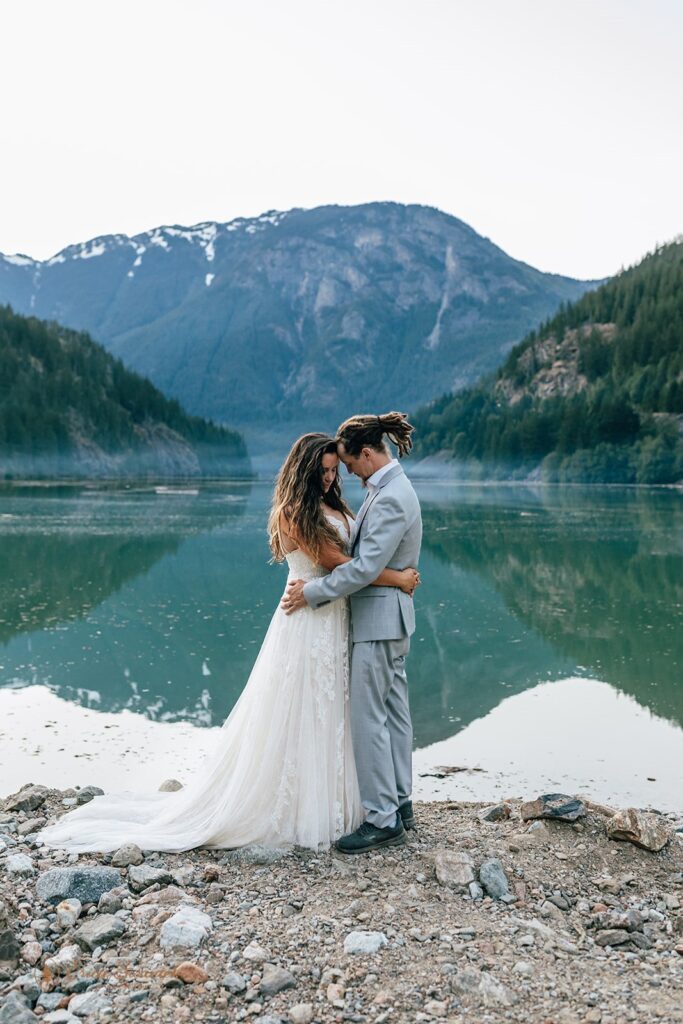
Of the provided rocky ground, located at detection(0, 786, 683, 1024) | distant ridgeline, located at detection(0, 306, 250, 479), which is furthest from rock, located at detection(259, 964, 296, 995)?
distant ridgeline, located at detection(0, 306, 250, 479)

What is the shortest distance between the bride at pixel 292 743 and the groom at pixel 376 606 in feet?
0.39

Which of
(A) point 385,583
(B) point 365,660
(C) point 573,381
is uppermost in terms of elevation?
(C) point 573,381

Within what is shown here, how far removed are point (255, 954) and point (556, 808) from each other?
265 cm

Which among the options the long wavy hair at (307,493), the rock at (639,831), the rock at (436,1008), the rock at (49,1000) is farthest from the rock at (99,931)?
the rock at (639,831)

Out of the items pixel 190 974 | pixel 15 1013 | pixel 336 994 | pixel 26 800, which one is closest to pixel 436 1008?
pixel 336 994

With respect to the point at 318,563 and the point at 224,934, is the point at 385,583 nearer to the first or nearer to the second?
the point at 318,563

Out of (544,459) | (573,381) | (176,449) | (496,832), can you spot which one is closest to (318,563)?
(496,832)

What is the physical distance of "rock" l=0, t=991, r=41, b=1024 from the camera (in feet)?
12.1

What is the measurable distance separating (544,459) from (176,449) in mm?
66520

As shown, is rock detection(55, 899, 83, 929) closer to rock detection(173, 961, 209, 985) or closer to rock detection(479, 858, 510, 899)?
rock detection(173, 961, 209, 985)

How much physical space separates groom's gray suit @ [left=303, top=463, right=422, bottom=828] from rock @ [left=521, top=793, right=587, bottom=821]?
111 cm

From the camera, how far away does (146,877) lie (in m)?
5.11

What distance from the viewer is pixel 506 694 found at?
37.4 feet

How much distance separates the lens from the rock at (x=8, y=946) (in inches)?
166
